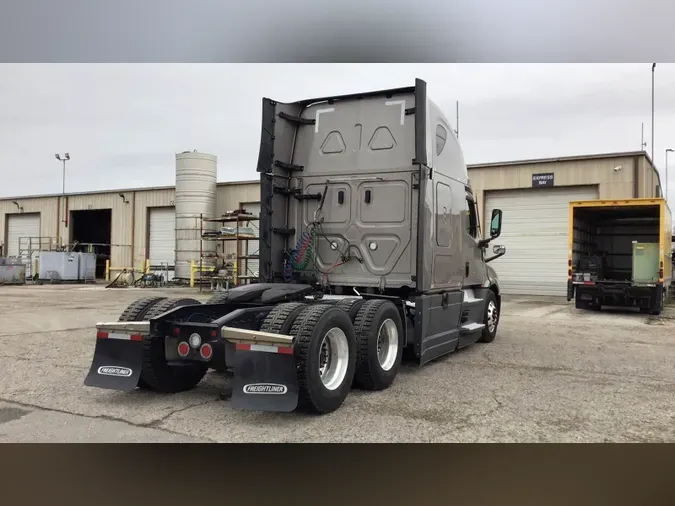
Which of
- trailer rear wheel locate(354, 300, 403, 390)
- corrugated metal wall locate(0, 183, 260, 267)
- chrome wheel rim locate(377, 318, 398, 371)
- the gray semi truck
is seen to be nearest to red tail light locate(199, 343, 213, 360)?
the gray semi truck

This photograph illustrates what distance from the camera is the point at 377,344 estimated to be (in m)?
6.16

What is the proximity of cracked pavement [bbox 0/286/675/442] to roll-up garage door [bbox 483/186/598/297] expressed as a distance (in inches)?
516

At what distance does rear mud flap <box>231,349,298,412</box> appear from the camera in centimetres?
478

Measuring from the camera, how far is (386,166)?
7.42 m

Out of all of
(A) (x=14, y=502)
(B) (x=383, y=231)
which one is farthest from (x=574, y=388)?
(A) (x=14, y=502)

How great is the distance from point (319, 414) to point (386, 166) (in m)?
3.49

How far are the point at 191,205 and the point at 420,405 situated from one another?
23.5m

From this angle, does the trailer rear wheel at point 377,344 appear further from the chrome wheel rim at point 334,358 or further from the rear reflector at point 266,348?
the rear reflector at point 266,348

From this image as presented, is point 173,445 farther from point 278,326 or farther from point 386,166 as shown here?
point 386,166

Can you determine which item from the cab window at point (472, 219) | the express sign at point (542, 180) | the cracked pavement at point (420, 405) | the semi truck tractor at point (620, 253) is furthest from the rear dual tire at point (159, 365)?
the express sign at point (542, 180)

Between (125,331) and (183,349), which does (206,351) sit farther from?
(125,331)

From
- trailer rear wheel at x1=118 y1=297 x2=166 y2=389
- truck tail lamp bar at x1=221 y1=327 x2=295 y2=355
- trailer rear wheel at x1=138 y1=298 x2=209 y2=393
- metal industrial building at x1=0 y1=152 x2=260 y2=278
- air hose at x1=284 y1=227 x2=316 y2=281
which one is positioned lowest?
trailer rear wheel at x1=138 y1=298 x2=209 y2=393

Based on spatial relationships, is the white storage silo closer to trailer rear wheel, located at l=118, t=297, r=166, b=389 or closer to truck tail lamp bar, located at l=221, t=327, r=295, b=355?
trailer rear wheel, located at l=118, t=297, r=166, b=389

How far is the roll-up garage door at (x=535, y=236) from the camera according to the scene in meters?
22.1
